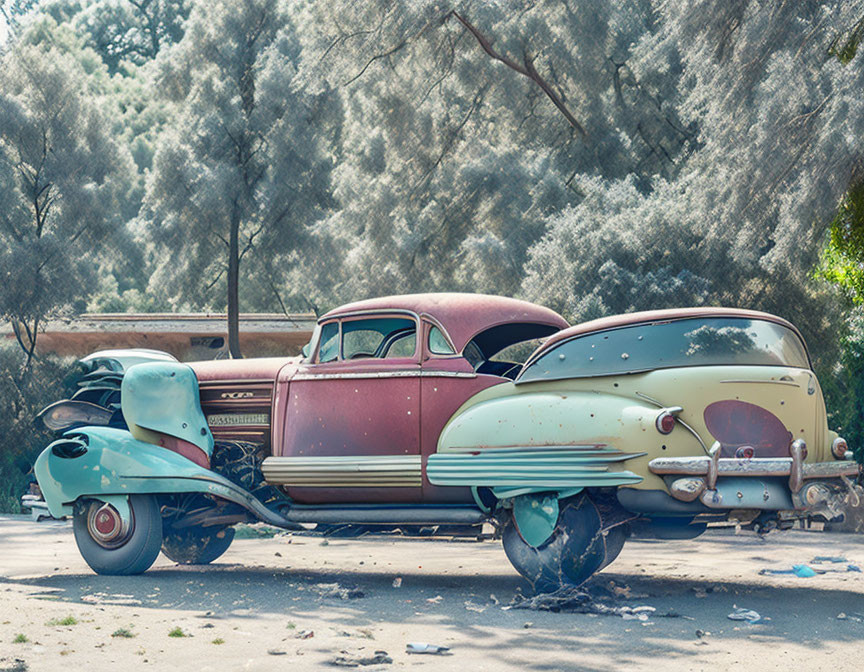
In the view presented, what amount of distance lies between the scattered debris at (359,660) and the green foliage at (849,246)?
10.3m

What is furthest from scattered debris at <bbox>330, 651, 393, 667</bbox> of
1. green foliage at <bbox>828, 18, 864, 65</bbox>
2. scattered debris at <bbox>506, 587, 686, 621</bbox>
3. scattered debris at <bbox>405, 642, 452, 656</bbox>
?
green foliage at <bbox>828, 18, 864, 65</bbox>

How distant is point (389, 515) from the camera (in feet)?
28.6

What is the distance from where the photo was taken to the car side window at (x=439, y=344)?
28.8 feet

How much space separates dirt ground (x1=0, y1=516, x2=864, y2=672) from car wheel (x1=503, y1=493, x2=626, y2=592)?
11.6 inches

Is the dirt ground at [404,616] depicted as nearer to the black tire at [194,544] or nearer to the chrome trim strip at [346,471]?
the black tire at [194,544]

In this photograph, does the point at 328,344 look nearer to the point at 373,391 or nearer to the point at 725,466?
the point at 373,391

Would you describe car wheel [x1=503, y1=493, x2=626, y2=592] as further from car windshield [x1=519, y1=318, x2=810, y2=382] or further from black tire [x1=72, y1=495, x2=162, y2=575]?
black tire [x1=72, y1=495, x2=162, y2=575]

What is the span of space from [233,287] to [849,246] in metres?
14.1

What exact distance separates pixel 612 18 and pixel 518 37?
6.59 ft

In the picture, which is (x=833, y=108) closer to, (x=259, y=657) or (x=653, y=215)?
(x=653, y=215)

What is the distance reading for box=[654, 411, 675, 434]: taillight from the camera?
7.47m

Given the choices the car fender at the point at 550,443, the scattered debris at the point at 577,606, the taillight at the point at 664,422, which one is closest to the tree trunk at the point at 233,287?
the car fender at the point at 550,443

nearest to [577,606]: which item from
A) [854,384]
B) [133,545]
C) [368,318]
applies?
[368,318]

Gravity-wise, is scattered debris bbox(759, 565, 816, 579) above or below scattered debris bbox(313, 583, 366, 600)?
below
